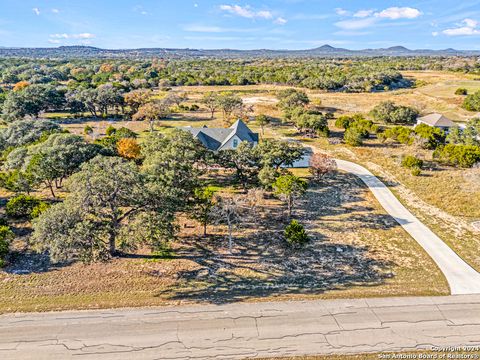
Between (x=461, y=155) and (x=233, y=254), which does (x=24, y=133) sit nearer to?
(x=233, y=254)

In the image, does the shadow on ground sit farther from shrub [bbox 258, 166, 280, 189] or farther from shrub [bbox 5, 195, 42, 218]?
shrub [bbox 5, 195, 42, 218]

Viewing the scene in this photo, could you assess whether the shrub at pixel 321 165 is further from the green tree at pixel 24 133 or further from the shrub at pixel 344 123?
the green tree at pixel 24 133

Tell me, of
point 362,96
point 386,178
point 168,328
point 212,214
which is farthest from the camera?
point 362,96

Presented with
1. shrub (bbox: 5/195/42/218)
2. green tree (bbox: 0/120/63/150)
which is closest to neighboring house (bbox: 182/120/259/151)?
green tree (bbox: 0/120/63/150)

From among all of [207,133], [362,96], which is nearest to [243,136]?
[207,133]

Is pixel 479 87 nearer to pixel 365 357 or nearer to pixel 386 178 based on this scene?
pixel 386 178

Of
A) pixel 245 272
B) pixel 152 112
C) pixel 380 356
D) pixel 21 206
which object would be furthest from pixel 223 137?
pixel 380 356
